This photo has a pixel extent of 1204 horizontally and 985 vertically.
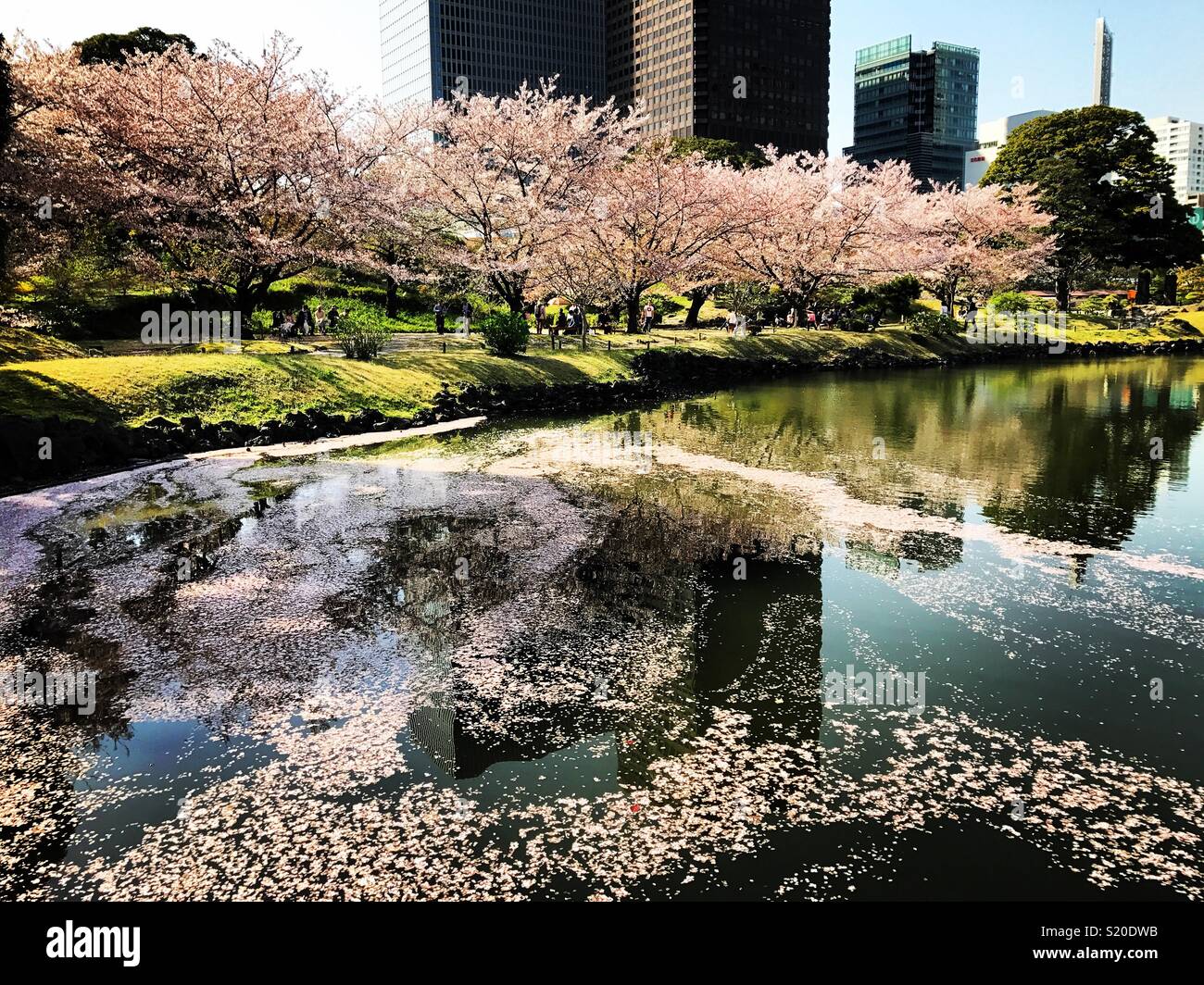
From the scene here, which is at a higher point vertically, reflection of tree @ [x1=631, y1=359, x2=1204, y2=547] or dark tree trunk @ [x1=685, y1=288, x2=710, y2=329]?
dark tree trunk @ [x1=685, y1=288, x2=710, y2=329]

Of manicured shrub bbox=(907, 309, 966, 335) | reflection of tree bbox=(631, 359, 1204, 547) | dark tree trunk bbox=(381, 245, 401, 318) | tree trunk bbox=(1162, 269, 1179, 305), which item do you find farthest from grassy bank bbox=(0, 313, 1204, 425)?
tree trunk bbox=(1162, 269, 1179, 305)

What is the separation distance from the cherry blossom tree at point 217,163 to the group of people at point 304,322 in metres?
3.85

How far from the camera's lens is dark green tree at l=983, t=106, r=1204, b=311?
60.2 m

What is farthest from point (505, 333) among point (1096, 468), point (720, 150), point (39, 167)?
point (720, 150)

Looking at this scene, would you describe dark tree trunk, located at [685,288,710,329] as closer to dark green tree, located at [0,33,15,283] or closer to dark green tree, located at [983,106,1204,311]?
dark green tree, located at [983,106,1204,311]

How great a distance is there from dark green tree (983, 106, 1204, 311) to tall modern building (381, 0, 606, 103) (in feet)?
333

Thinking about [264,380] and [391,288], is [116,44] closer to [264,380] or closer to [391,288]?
[391,288]

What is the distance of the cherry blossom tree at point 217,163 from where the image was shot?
24.7 meters

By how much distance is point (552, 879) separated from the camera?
5227mm
